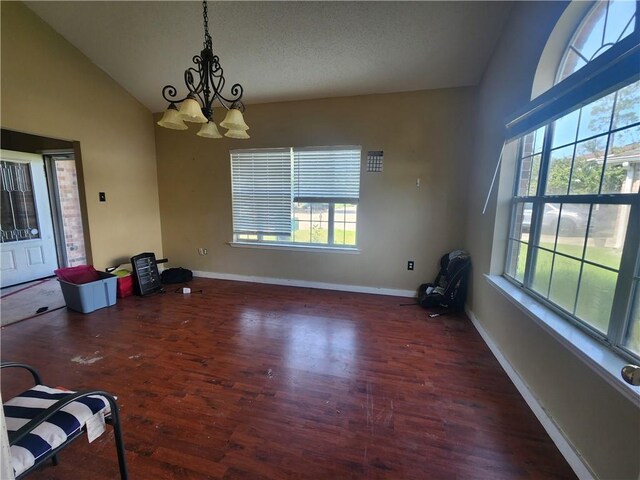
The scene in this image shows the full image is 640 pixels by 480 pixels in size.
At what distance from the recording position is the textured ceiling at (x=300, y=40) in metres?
2.38

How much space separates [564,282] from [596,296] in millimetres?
270

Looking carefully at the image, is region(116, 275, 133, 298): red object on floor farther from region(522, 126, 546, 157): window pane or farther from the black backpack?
region(522, 126, 546, 157): window pane

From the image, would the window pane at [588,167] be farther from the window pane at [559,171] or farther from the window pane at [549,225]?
the window pane at [549,225]

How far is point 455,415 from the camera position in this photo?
1652mm

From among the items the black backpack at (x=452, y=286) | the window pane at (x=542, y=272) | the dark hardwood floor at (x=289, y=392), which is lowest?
the dark hardwood floor at (x=289, y=392)

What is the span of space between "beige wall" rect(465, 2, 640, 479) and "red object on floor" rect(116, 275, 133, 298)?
4.26 metres

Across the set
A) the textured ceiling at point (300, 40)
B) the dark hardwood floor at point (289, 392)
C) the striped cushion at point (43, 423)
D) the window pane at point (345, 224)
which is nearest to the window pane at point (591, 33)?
the textured ceiling at point (300, 40)

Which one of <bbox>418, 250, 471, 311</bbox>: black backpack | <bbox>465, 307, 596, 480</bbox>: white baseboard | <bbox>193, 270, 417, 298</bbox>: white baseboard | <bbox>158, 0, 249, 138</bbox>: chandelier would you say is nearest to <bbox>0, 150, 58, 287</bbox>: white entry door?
<bbox>193, 270, 417, 298</bbox>: white baseboard

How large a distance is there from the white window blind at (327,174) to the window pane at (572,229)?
218 cm

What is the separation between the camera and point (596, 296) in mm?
1401

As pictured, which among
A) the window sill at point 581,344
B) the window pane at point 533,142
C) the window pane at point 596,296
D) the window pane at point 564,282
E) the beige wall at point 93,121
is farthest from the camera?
the beige wall at point 93,121

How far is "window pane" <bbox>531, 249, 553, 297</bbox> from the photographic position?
1.83 m

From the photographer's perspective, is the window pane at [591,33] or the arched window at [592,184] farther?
the window pane at [591,33]

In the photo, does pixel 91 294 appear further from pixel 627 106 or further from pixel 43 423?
pixel 627 106
